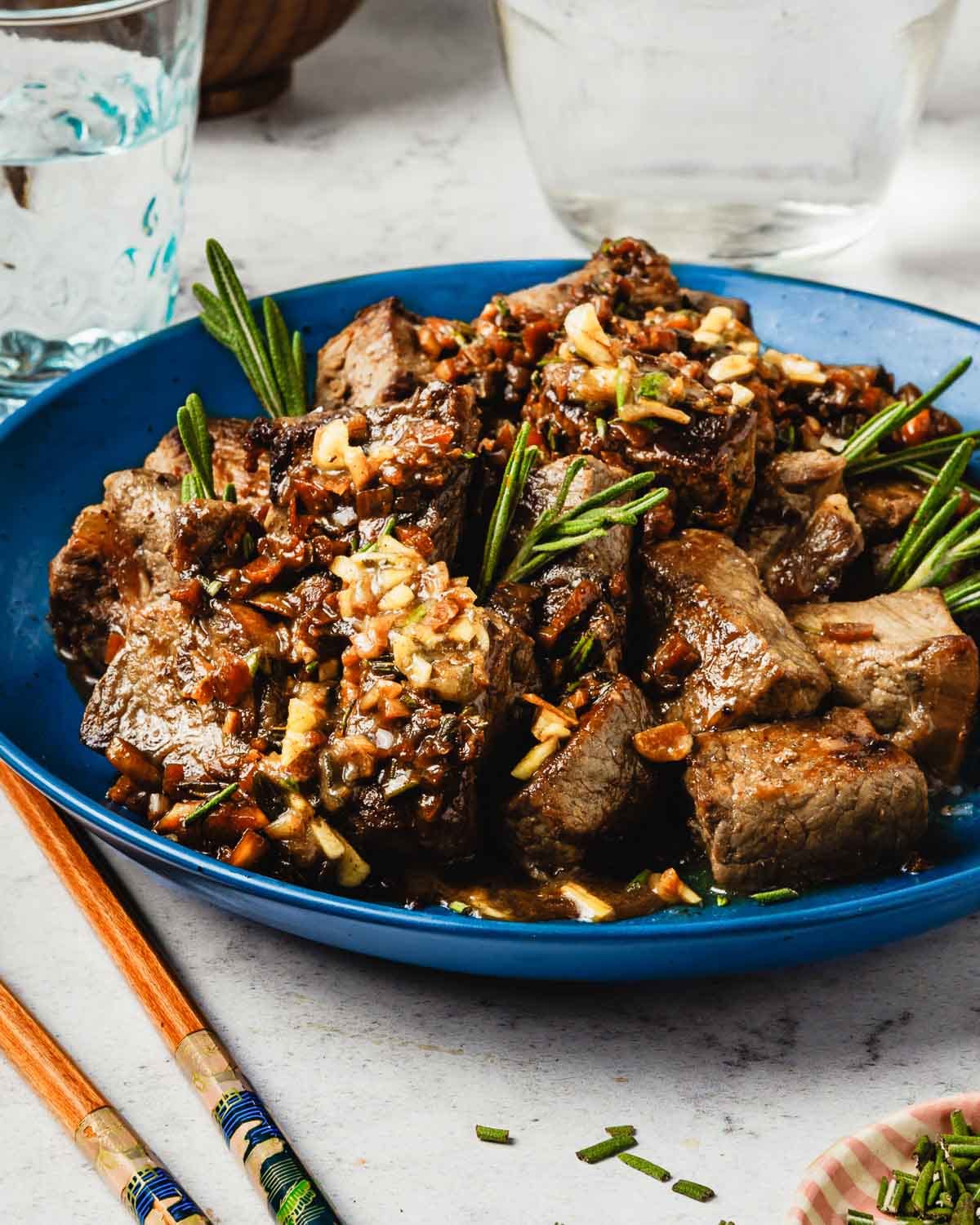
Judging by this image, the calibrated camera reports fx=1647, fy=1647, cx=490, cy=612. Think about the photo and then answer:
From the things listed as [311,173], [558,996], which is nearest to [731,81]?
[311,173]

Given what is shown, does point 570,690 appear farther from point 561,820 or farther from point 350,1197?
point 350,1197

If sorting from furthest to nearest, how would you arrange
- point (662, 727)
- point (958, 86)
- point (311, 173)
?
point (958, 86)
point (311, 173)
point (662, 727)

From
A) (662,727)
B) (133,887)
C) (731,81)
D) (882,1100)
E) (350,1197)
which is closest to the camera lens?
(350,1197)

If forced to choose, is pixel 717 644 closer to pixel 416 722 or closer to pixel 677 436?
pixel 677 436

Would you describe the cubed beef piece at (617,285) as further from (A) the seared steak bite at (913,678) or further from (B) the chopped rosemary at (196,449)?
(A) the seared steak bite at (913,678)

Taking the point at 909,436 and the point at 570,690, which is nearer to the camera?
the point at 570,690

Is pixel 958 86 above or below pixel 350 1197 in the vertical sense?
below

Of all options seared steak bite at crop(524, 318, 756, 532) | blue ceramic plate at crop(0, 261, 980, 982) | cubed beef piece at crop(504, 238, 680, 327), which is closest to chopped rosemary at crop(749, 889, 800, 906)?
blue ceramic plate at crop(0, 261, 980, 982)

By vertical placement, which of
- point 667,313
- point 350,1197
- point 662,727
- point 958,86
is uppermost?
point 667,313
